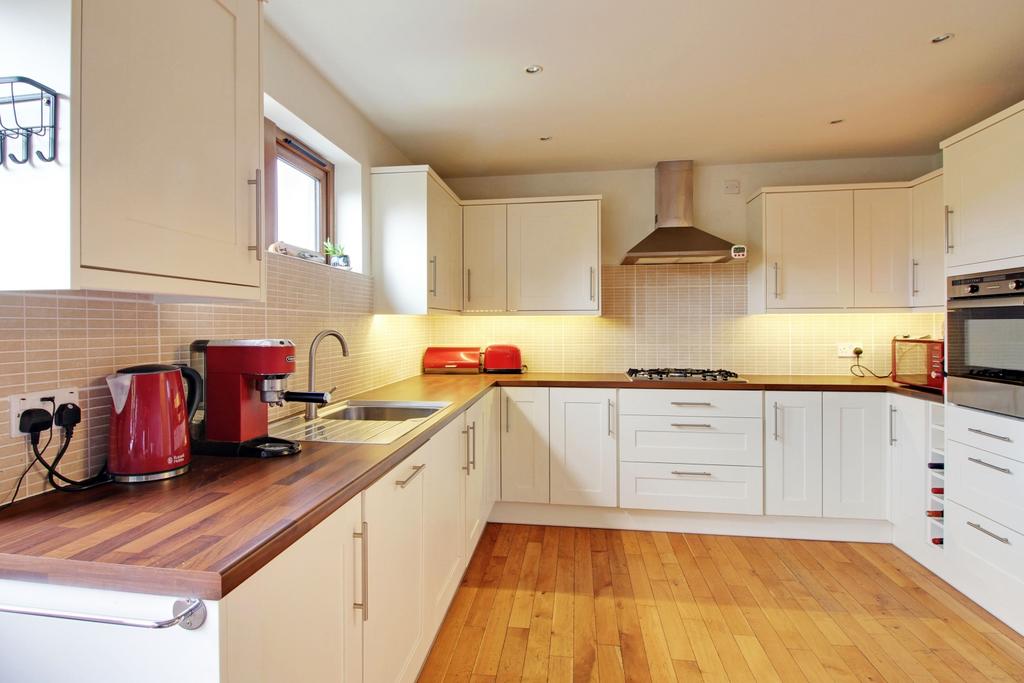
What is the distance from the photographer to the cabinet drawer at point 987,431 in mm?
1937

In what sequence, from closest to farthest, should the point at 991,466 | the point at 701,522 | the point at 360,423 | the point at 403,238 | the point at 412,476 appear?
the point at 412,476, the point at 360,423, the point at 991,466, the point at 403,238, the point at 701,522

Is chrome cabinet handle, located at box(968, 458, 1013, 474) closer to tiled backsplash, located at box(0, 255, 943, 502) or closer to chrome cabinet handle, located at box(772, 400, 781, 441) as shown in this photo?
chrome cabinet handle, located at box(772, 400, 781, 441)

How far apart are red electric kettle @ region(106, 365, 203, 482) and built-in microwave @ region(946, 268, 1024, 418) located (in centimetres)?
286

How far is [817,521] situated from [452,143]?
Result: 314 cm

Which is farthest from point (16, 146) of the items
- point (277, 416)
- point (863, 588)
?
point (863, 588)

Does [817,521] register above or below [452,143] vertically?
below

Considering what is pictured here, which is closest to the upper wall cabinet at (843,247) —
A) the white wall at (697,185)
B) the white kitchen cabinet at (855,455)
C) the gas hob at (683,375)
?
the white wall at (697,185)

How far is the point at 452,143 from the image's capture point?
3.03 meters

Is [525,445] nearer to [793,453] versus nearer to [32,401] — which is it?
[793,453]

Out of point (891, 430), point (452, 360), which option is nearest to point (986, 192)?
point (891, 430)

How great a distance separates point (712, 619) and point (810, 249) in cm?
227

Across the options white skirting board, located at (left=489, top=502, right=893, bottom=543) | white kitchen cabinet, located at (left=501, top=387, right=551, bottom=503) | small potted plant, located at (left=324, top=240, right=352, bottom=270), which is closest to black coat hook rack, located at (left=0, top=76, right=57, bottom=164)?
small potted plant, located at (left=324, top=240, right=352, bottom=270)

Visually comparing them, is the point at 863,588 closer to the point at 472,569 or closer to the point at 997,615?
the point at 997,615

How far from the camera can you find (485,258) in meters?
3.39
